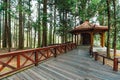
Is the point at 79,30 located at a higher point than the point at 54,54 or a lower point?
higher

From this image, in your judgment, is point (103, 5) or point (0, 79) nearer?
point (0, 79)

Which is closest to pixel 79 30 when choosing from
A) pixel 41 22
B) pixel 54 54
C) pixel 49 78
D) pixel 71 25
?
pixel 41 22

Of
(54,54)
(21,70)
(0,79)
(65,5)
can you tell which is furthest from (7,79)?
(65,5)

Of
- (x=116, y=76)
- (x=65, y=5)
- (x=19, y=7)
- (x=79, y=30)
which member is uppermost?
(x=65, y=5)

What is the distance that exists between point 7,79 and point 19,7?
33.0 feet

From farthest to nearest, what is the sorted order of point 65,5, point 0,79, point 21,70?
point 65,5 < point 21,70 < point 0,79

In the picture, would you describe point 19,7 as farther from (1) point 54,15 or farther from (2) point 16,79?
(1) point 54,15

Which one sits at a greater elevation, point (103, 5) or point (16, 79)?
point (103, 5)

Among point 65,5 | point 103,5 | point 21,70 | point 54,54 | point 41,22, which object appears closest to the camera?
point 21,70

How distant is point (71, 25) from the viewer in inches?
1494

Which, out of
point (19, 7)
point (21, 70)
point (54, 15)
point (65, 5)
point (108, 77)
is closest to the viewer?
point (108, 77)

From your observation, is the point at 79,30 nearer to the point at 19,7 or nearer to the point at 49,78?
the point at 19,7

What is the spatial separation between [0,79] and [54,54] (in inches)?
305

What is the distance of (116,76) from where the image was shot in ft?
29.6
